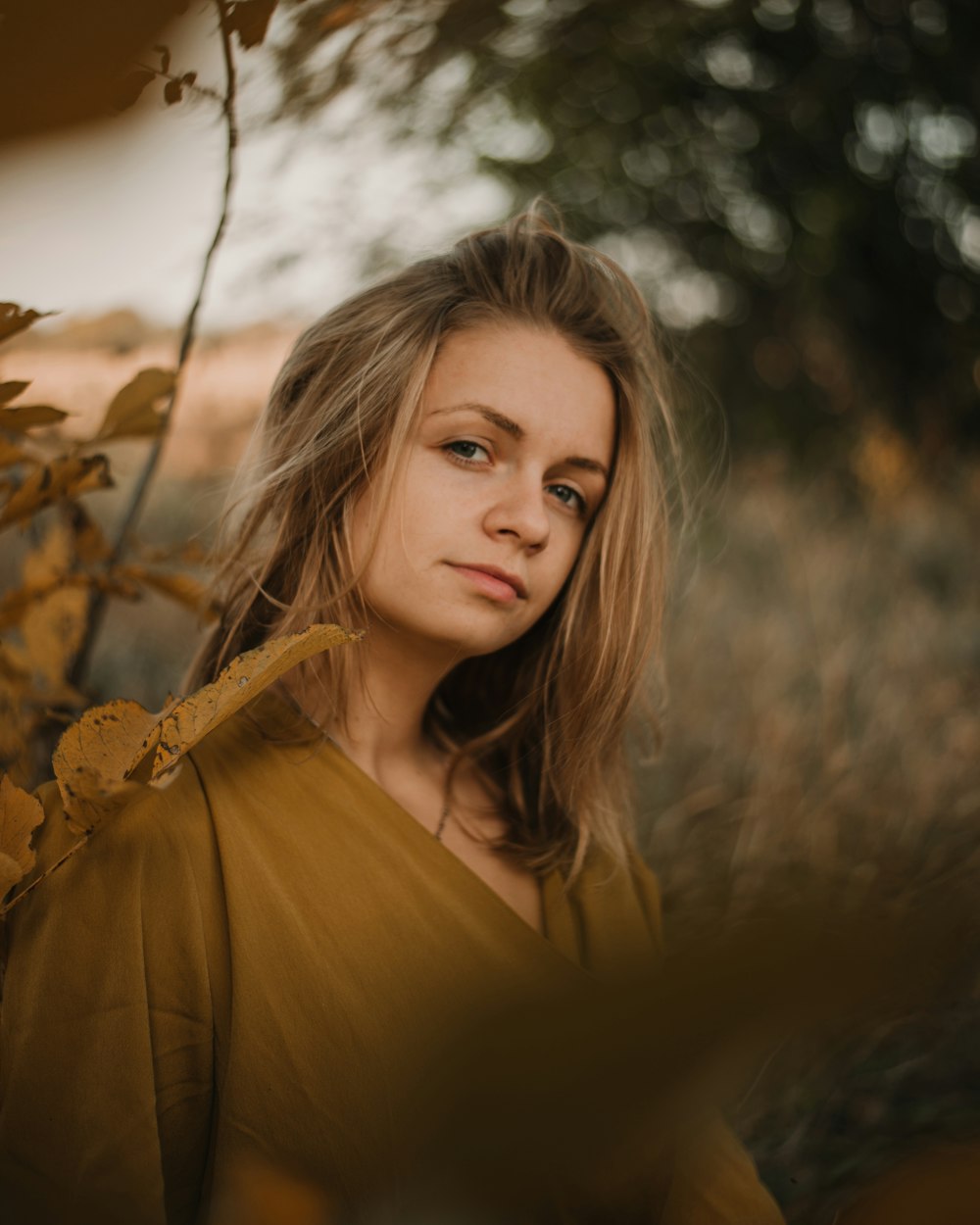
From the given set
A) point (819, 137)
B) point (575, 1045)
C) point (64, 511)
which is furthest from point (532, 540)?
point (819, 137)

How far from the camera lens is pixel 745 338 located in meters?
4.30

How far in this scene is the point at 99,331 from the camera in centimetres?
95

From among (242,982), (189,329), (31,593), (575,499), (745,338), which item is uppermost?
(745,338)

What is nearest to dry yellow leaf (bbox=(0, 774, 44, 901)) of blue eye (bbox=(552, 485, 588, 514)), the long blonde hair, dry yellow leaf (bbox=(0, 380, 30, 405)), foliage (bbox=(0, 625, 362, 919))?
foliage (bbox=(0, 625, 362, 919))

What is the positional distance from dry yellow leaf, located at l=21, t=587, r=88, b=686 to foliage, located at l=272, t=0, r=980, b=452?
2396mm

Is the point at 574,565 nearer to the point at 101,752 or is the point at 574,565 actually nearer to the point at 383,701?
the point at 383,701

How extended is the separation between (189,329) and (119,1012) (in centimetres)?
52

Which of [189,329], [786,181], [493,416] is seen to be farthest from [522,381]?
[786,181]

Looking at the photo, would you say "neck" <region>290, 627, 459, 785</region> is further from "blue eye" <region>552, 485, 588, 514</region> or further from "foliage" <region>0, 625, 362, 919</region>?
"foliage" <region>0, 625, 362, 919</region>

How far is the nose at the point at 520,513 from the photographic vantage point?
2.71 feet

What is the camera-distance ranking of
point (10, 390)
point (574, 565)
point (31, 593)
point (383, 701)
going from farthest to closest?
1. point (574, 565)
2. point (383, 701)
3. point (31, 593)
4. point (10, 390)

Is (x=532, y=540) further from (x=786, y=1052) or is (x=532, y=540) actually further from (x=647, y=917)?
(x=786, y=1052)

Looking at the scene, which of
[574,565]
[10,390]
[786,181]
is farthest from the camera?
[786,181]

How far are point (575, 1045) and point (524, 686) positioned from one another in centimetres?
95
